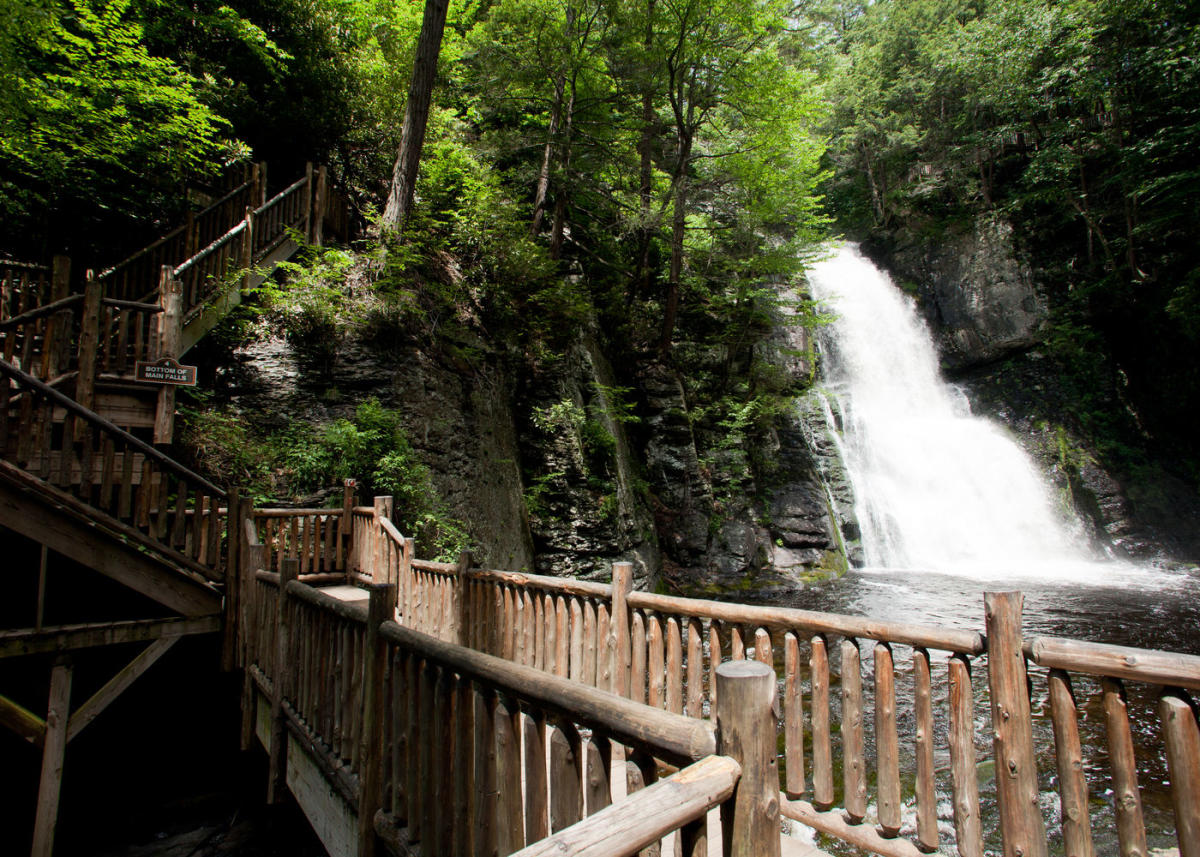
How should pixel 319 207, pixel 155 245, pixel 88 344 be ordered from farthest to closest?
pixel 319 207, pixel 155 245, pixel 88 344

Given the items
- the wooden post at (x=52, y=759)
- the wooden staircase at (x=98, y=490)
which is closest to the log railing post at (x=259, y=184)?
the wooden staircase at (x=98, y=490)

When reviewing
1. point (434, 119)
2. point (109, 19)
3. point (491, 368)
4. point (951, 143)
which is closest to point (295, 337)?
point (491, 368)

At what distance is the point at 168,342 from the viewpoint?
20.8ft

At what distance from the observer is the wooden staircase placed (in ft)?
15.5

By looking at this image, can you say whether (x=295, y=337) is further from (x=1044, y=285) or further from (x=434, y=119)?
(x=1044, y=285)

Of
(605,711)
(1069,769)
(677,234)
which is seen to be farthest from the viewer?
(677,234)

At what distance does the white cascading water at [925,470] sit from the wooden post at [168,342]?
43.6ft

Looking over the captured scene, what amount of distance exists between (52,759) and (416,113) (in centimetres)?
941

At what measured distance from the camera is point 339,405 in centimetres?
802

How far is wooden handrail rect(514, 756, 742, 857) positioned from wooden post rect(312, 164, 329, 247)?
35.6 feet

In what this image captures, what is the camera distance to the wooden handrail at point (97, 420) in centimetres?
469

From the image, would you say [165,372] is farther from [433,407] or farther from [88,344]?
[433,407]

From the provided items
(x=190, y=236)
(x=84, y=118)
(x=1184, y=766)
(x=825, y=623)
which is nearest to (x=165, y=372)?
(x=190, y=236)

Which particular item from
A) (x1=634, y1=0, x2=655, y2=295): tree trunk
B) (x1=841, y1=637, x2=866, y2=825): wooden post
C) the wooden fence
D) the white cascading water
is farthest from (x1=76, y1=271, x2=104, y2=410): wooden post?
the white cascading water
